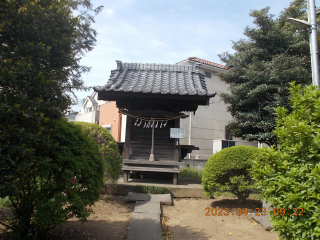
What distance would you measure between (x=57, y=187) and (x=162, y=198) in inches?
162

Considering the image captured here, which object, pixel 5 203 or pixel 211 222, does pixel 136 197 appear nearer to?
pixel 211 222

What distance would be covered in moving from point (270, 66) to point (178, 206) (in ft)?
22.4

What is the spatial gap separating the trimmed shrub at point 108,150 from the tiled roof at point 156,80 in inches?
59.7

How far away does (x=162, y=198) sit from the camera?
7.33 m

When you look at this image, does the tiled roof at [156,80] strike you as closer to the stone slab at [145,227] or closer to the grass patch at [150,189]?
the grass patch at [150,189]

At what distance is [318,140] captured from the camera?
9.73ft

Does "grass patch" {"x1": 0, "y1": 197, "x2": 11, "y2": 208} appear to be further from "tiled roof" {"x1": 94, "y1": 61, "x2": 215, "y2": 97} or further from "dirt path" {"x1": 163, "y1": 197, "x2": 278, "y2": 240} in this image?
"tiled roof" {"x1": 94, "y1": 61, "x2": 215, "y2": 97}

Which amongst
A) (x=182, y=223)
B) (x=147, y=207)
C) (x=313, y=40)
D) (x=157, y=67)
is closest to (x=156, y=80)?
(x=157, y=67)

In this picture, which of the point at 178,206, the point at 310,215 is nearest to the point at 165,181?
the point at 178,206

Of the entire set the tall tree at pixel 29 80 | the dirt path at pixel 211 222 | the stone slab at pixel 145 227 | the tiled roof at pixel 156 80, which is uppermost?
the tiled roof at pixel 156 80

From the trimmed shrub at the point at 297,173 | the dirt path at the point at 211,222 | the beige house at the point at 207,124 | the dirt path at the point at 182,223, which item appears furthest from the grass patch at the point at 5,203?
the beige house at the point at 207,124

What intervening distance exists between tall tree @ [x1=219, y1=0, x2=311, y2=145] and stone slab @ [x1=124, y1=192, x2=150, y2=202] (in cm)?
538

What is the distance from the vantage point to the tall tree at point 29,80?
2.82 m

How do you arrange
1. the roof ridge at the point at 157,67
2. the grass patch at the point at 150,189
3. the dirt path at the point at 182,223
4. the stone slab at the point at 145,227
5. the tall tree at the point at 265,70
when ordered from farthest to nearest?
the roof ridge at the point at 157,67 → the tall tree at the point at 265,70 → the grass patch at the point at 150,189 → the dirt path at the point at 182,223 → the stone slab at the point at 145,227
